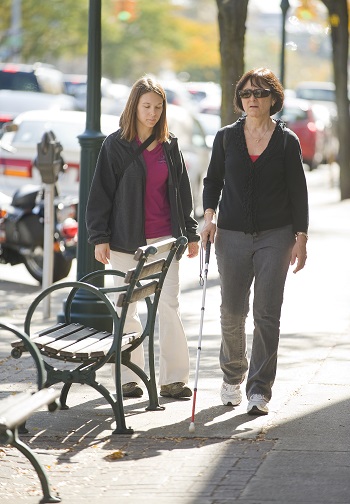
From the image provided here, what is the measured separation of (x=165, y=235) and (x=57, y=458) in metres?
1.71

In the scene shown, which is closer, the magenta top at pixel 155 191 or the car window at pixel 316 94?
the magenta top at pixel 155 191

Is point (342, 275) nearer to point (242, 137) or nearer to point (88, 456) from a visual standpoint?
point (242, 137)

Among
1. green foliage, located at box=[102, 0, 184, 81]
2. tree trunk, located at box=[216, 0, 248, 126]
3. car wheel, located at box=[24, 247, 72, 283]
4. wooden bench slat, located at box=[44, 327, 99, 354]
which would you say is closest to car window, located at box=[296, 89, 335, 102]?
green foliage, located at box=[102, 0, 184, 81]

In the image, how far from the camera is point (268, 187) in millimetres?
7148

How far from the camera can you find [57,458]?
21.4 ft

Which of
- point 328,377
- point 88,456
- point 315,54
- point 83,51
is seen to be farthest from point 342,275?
point 315,54

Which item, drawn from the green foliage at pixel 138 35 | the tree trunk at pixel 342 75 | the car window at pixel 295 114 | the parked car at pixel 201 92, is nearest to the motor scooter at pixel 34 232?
the tree trunk at pixel 342 75

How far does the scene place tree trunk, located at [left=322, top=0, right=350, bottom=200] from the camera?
2356cm

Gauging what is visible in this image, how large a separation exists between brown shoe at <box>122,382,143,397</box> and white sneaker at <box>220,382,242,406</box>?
59 centimetres

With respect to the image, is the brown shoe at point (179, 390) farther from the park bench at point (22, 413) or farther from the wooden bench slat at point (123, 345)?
the park bench at point (22, 413)

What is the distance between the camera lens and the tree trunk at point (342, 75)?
77.3 feet

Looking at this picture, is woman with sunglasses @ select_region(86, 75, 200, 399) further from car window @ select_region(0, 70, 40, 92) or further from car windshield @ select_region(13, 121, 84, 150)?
car window @ select_region(0, 70, 40, 92)

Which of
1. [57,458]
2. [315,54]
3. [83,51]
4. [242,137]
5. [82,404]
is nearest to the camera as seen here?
[57,458]

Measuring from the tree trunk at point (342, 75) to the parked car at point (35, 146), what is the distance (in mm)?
7615
